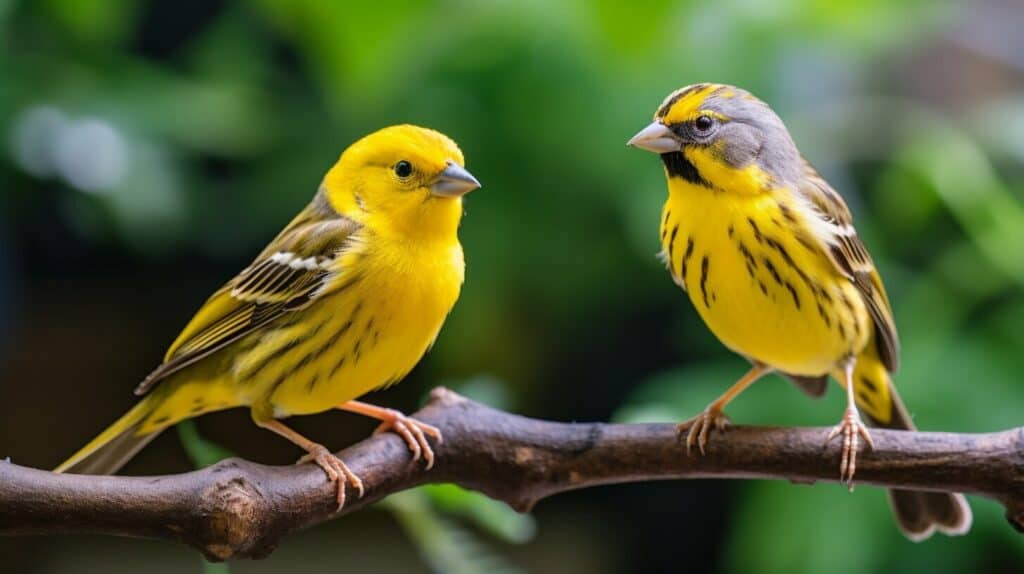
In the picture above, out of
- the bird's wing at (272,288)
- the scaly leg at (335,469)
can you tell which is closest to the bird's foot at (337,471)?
the scaly leg at (335,469)

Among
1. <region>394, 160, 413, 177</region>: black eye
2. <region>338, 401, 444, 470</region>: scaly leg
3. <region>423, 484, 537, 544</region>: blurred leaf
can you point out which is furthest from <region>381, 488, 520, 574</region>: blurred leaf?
<region>394, 160, 413, 177</region>: black eye

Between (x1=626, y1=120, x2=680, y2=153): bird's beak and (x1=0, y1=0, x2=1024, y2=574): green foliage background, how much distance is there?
3.61 ft

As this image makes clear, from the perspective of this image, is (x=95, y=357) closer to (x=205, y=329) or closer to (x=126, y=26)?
(x=126, y=26)

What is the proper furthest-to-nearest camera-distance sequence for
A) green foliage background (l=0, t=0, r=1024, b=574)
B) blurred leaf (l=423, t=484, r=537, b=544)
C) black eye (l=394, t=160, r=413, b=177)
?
green foliage background (l=0, t=0, r=1024, b=574)
blurred leaf (l=423, t=484, r=537, b=544)
black eye (l=394, t=160, r=413, b=177)

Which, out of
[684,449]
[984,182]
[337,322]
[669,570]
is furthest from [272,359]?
[669,570]

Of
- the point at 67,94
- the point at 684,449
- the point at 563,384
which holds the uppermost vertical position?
the point at 67,94

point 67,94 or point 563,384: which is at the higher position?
point 67,94

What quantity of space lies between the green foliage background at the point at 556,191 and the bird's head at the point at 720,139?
94cm

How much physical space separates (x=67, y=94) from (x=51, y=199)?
0.38 m

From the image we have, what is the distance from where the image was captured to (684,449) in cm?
164

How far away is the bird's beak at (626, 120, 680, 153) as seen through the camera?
1480 mm

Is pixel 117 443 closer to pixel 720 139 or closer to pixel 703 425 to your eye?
pixel 703 425

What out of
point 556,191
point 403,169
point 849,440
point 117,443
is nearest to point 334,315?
point 403,169

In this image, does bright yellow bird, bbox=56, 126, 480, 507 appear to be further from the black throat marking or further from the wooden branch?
the black throat marking
